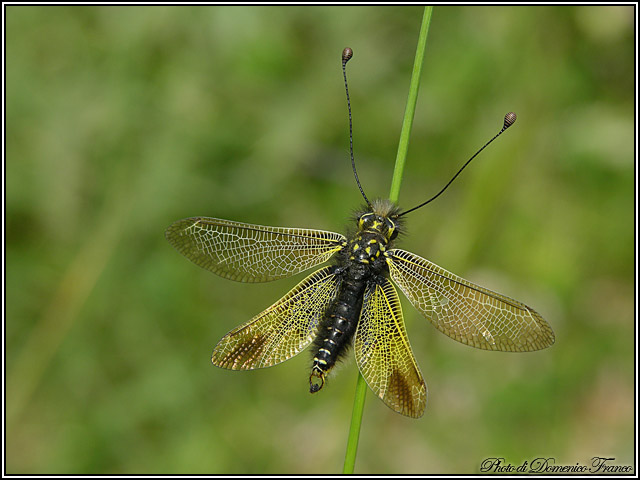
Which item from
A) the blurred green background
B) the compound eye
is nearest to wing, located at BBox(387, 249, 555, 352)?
the compound eye

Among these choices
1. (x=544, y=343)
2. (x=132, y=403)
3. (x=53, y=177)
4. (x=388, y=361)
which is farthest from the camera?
(x=132, y=403)

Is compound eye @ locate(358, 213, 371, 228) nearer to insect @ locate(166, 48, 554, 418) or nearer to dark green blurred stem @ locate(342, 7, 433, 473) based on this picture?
insect @ locate(166, 48, 554, 418)

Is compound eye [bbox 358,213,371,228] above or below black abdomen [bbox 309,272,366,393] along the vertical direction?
above

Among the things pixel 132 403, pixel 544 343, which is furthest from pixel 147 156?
pixel 544 343

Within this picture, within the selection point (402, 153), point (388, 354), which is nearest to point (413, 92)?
point (402, 153)

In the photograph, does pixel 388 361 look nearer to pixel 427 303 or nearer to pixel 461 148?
pixel 427 303

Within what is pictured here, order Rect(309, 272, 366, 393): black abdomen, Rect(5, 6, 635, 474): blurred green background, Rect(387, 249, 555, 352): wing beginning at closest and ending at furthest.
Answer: Rect(387, 249, 555, 352): wing
Rect(309, 272, 366, 393): black abdomen
Rect(5, 6, 635, 474): blurred green background

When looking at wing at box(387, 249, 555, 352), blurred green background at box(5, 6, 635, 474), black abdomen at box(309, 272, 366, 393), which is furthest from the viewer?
blurred green background at box(5, 6, 635, 474)
